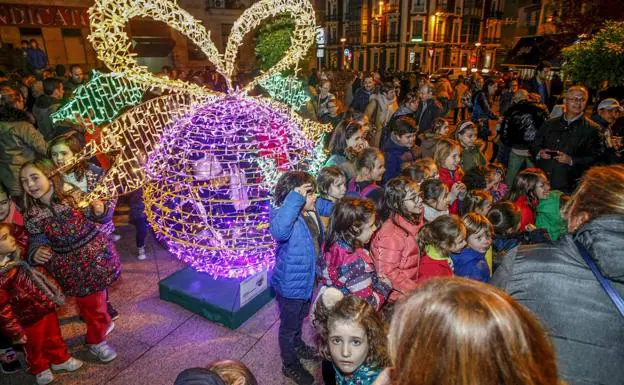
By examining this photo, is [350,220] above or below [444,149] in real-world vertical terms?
below

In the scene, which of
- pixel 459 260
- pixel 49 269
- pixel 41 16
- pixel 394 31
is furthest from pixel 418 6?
pixel 49 269

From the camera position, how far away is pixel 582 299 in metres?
1.59

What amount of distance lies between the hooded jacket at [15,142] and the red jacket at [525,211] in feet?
20.1

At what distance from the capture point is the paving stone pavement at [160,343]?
3.32 meters

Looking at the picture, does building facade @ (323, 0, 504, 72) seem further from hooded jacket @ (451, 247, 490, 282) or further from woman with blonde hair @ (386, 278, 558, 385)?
woman with blonde hair @ (386, 278, 558, 385)

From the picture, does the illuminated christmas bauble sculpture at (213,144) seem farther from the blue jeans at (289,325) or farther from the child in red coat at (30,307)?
the child in red coat at (30,307)

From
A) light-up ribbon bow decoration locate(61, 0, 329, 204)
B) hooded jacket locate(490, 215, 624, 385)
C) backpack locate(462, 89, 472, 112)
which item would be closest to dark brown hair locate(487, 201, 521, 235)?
hooded jacket locate(490, 215, 624, 385)

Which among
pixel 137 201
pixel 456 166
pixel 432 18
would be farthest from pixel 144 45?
pixel 432 18

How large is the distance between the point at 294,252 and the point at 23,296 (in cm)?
215

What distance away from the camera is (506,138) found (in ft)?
20.0

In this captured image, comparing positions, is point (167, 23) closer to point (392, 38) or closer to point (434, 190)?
point (434, 190)

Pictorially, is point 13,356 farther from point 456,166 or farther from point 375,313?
point 456,166

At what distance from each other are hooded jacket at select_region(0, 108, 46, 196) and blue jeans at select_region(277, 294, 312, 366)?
419 centimetres

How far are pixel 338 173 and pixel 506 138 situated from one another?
3.88 m
